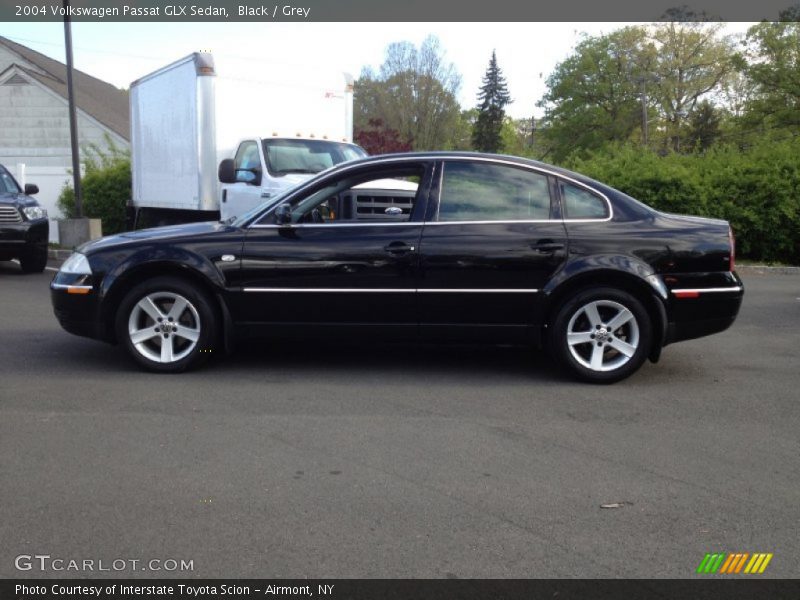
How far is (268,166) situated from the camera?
11141 millimetres

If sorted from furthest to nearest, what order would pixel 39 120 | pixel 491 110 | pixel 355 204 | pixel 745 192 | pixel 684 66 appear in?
pixel 491 110
pixel 684 66
pixel 39 120
pixel 745 192
pixel 355 204

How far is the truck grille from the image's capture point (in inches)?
483

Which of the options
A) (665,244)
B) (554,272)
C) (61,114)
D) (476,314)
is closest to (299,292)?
(476,314)

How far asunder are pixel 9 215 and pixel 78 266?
7.16m

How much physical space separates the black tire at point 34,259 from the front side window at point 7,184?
115 cm

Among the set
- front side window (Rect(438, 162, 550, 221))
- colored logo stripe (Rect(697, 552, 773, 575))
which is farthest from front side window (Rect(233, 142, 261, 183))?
colored logo stripe (Rect(697, 552, 773, 575))

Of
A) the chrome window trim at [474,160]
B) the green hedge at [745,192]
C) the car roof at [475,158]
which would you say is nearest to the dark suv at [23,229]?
the chrome window trim at [474,160]

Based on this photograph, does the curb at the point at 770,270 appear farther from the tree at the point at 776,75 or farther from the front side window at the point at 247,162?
the tree at the point at 776,75

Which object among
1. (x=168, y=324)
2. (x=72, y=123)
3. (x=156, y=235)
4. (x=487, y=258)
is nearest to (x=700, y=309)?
(x=487, y=258)

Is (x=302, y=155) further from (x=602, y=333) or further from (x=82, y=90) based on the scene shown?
(x=82, y=90)

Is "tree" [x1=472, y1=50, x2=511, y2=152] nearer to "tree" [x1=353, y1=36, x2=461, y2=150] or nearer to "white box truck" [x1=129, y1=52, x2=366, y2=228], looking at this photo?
"tree" [x1=353, y1=36, x2=461, y2=150]

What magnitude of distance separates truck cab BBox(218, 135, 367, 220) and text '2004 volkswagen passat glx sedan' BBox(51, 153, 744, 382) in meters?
4.75

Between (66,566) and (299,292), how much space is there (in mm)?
3131

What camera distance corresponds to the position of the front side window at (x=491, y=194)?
605cm
